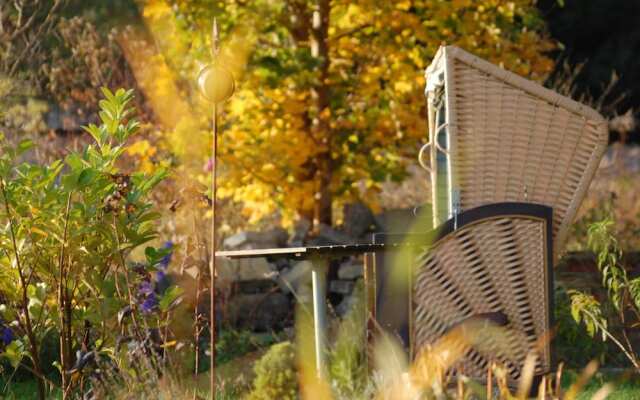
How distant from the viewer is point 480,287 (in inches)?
123

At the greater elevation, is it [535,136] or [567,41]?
[567,41]

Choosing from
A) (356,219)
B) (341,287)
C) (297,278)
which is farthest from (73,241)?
(356,219)

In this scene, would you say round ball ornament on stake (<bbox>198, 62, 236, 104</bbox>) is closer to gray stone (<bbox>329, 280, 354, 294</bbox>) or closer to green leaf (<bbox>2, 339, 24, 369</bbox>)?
green leaf (<bbox>2, 339, 24, 369</bbox>)

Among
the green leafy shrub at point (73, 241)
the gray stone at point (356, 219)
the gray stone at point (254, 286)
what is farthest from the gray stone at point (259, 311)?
the green leafy shrub at point (73, 241)

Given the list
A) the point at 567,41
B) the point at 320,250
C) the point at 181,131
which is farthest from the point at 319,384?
the point at 567,41

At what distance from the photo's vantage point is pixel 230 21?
19.5 feet

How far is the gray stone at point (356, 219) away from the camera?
6754 mm

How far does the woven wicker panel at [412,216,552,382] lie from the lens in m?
3.07

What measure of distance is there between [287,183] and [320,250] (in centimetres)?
331

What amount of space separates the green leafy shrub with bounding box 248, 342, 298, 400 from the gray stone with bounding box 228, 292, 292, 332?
226 cm

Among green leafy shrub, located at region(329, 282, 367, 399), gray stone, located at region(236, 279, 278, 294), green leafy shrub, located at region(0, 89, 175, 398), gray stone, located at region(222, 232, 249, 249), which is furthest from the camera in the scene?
gray stone, located at region(222, 232, 249, 249)

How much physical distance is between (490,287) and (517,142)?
22.7 inches

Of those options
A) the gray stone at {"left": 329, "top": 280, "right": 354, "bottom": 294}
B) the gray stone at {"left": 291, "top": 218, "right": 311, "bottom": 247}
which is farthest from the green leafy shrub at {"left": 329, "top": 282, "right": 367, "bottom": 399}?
the gray stone at {"left": 291, "top": 218, "right": 311, "bottom": 247}

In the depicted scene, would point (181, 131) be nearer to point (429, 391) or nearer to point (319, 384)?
point (319, 384)
